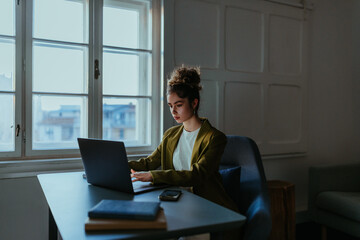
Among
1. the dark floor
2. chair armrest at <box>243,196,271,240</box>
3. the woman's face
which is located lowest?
the dark floor

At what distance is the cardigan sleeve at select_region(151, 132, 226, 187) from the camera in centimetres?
157

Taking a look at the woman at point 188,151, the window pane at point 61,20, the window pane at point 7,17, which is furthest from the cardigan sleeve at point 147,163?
the window pane at point 7,17

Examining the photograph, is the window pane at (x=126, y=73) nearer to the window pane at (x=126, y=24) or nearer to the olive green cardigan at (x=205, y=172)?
the window pane at (x=126, y=24)

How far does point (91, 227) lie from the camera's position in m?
1.01

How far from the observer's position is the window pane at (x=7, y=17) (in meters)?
2.25

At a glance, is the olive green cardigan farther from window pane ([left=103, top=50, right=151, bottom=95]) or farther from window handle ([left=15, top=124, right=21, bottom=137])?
window handle ([left=15, top=124, right=21, bottom=137])

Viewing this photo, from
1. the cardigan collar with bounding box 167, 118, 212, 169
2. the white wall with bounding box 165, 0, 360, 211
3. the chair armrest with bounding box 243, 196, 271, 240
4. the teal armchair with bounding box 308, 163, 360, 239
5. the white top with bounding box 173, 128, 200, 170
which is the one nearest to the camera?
the chair armrest with bounding box 243, 196, 271, 240

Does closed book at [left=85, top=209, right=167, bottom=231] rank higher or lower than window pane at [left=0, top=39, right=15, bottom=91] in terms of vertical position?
lower

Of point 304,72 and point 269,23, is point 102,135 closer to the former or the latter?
point 269,23

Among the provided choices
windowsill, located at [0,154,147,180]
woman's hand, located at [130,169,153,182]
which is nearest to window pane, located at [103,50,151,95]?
windowsill, located at [0,154,147,180]

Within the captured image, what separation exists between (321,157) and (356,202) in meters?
0.97

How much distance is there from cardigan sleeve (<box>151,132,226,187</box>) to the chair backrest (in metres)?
0.24

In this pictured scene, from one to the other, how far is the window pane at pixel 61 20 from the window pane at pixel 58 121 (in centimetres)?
44

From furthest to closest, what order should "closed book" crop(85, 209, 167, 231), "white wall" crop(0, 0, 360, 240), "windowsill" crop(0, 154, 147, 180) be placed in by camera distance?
"white wall" crop(0, 0, 360, 240)
"windowsill" crop(0, 154, 147, 180)
"closed book" crop(85, 209, 167, 231)
